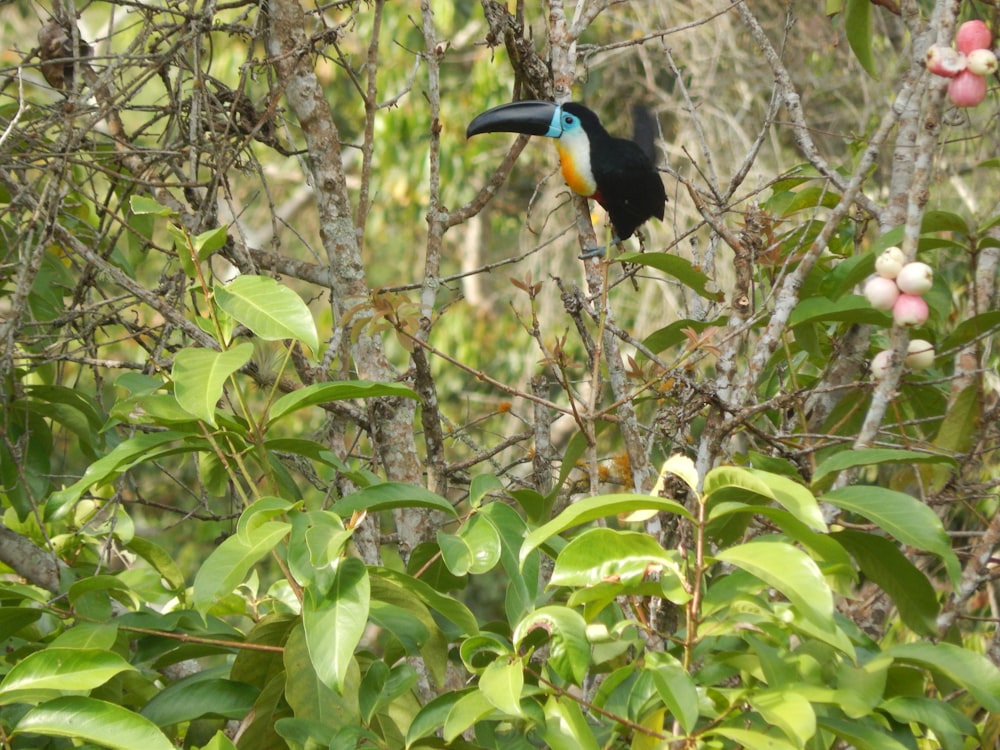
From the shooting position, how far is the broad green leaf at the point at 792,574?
0.83 metres

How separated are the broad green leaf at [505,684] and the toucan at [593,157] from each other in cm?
124

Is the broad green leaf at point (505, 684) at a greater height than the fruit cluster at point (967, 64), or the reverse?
the fruit cluster at point (967, 64)

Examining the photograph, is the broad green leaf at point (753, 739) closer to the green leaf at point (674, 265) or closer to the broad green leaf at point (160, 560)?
the green leaf at point (674, 265)

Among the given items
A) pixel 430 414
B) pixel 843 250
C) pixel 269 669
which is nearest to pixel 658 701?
pixel 269 669

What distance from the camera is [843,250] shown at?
180 centimetres

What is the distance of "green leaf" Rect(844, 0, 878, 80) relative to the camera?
1607 millimetres

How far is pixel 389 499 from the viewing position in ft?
3.88

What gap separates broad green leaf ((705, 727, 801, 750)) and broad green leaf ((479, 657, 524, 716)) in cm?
17

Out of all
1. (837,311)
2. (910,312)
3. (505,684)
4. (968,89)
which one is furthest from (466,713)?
(968,89)

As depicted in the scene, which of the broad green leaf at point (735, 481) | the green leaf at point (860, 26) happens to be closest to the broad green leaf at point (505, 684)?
the broad green leaf at point (735, 481)

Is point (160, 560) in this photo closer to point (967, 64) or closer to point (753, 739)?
point (753, 739)

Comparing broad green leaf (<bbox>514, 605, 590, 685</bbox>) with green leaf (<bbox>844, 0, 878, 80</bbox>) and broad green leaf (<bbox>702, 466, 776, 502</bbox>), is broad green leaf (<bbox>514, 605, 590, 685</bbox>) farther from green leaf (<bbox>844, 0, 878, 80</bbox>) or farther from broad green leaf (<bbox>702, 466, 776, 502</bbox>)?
green leaf (<bbox>844, 0, 878, 80</bbox>)

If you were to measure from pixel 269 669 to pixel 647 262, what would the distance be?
0.71 metres

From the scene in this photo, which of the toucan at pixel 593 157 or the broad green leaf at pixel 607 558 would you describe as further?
the toucan at pixel 593 157
